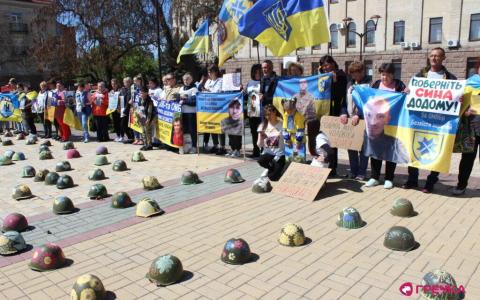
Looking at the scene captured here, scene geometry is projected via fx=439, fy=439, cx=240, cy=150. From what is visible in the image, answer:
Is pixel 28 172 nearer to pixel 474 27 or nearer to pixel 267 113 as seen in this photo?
pixel 267 113

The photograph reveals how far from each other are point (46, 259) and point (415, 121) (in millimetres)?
5725

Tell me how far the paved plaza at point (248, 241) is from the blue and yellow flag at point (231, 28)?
3.18 meters

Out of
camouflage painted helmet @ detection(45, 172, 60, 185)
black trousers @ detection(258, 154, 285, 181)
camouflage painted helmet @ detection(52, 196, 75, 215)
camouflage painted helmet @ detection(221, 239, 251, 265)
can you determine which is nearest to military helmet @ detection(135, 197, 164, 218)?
camouflage painted helmet @ detection(52, 196, 75, 215)

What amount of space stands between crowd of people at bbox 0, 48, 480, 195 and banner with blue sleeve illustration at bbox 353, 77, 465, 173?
0.21m

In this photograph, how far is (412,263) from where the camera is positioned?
4.69 m

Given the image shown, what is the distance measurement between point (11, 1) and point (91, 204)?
5826cm

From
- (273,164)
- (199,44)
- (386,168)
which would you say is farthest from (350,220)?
(199,44)

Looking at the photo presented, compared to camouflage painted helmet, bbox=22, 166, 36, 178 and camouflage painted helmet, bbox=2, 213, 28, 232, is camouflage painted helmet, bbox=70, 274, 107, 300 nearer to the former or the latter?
camouflage painted helmet, bbox=2, 213, 28, 232

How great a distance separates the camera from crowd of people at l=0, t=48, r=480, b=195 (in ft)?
24.2

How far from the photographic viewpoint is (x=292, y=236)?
5.28 metres

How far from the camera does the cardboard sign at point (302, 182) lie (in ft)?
23.7

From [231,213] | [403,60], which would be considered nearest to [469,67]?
[403,60]

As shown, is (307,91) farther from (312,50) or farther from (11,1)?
(11,1)

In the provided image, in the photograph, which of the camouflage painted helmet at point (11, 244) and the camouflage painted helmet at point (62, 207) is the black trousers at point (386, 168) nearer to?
the camouflage painted helmet at point (62, 207)
